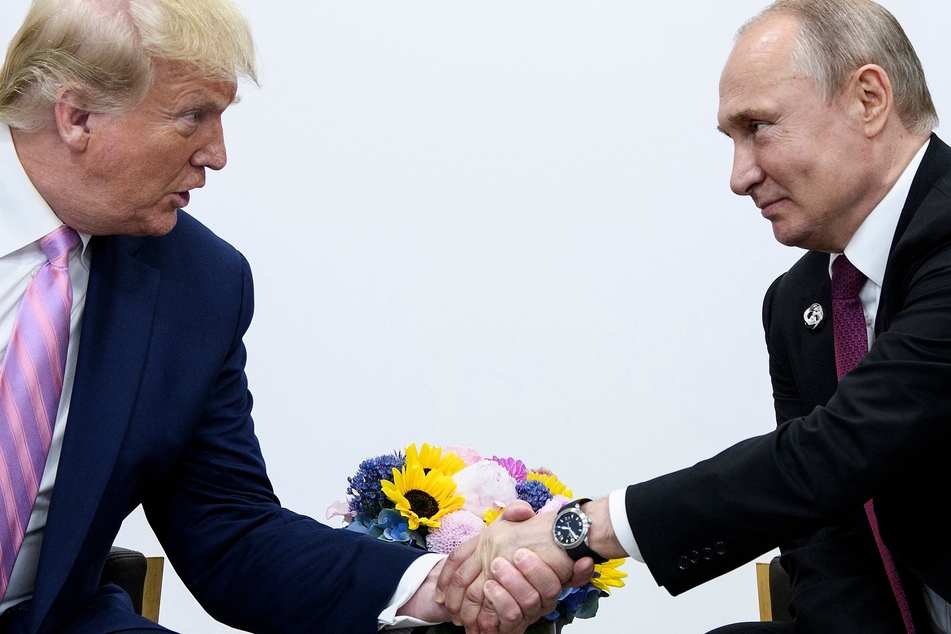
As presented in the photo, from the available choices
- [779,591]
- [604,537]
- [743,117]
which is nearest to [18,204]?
[604,537]

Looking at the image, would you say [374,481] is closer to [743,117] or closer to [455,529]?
[455,529]

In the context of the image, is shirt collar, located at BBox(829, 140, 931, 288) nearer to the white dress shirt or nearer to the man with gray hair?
the man with gray hair

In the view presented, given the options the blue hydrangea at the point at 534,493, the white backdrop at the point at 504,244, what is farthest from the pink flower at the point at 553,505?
the white backdrop at the point at 504,244

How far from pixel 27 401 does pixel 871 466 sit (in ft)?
3.96

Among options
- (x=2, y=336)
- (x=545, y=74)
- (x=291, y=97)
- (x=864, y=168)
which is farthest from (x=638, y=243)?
(x=2, y=336)

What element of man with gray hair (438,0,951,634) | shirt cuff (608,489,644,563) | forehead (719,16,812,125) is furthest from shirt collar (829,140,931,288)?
shirt cuff (608,489,644,563)

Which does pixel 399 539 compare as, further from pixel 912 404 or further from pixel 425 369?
pixel 425 369

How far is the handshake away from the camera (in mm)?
1649

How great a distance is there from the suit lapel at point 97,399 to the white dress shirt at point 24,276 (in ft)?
0.14

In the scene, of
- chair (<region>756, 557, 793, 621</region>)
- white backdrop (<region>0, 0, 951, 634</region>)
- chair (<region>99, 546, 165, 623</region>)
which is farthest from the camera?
white backdrop (<region>0, 0, 951, 634</region>)

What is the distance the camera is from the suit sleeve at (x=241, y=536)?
5.80 feet

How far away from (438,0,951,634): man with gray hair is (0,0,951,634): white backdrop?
1.12 metres

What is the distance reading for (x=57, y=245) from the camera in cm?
163

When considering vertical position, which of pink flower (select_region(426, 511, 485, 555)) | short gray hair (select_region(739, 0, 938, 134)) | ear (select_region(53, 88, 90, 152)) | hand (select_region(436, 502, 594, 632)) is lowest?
hand (select_region(436, 502, 594, 632))
